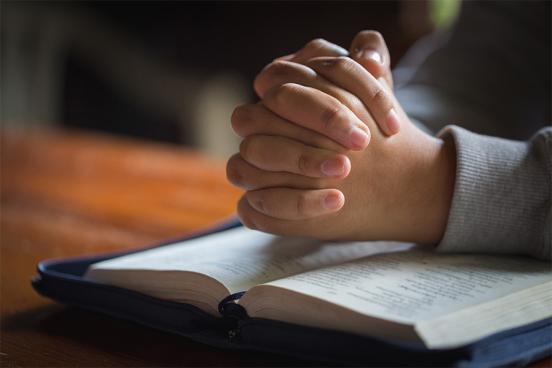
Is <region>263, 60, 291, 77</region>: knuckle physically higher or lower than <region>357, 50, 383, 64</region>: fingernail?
lower

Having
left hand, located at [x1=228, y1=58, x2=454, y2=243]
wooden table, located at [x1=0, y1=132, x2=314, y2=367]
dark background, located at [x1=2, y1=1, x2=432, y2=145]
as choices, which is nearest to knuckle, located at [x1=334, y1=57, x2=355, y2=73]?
left hand, located at [x1=228, y1=58, x2=454, y2=243]

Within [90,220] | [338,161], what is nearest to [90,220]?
[90,220]

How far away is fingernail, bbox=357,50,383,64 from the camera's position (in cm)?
60

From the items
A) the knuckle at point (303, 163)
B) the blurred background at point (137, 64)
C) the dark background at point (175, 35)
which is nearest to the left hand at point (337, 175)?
the knuckle at point (303, 163)

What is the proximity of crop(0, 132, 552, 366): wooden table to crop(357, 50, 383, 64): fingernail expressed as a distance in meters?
0.27

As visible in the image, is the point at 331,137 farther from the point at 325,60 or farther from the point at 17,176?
the point at 17,176

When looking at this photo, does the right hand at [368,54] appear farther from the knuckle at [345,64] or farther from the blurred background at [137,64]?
the blurred background at [137,64]

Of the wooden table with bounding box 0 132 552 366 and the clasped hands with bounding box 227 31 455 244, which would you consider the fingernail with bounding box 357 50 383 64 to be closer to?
the clasped hands with bounding box 227 31 455 244

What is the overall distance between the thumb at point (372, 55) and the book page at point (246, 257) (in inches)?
5.9

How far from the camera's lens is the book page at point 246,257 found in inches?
20.6

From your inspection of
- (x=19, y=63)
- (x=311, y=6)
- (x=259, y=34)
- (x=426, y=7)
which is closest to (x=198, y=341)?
(x=426, y=7)

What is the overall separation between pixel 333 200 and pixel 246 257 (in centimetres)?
10

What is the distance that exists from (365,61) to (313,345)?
10.4 inches

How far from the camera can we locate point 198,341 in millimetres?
490
